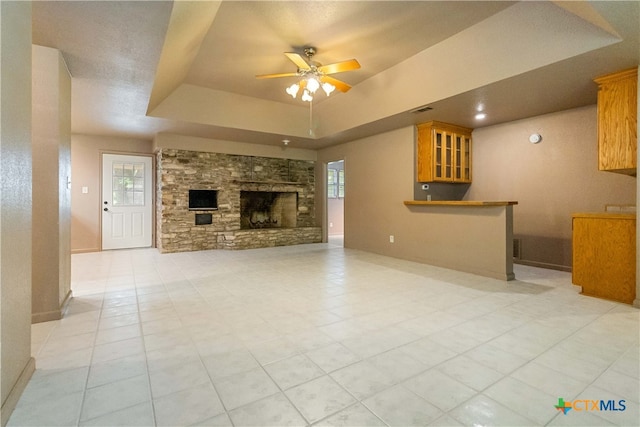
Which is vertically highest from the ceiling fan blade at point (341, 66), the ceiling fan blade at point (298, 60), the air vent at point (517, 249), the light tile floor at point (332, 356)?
the ceiling fan blade at point (298, 60)

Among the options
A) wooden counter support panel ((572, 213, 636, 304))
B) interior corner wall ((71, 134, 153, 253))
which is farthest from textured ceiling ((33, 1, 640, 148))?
wooden counter support panel ((572, 213, 636, 304))

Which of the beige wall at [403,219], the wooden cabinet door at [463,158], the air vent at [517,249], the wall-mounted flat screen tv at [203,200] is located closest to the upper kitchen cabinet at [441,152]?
the wooden cabinet door at [463,158]

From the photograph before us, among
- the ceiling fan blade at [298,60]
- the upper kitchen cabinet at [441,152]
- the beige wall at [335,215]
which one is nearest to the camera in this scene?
the ceiling fan blade at [298,60]

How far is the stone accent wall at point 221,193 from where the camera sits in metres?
6.04

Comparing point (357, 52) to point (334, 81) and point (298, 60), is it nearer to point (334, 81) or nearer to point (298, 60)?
point (334, 81)

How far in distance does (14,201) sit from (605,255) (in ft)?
15.7

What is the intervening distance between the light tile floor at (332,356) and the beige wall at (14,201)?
0.19 metres

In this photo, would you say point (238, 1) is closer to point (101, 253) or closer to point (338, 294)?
point (338, 294)

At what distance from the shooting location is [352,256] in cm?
555

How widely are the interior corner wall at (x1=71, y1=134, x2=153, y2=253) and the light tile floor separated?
3.36 meters

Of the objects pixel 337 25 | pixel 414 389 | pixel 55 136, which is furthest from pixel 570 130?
pixel 55 136

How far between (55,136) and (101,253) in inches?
166

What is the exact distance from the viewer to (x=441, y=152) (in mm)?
5055

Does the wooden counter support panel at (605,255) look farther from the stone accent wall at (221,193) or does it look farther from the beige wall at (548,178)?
the stone accent wall at (221,193)
